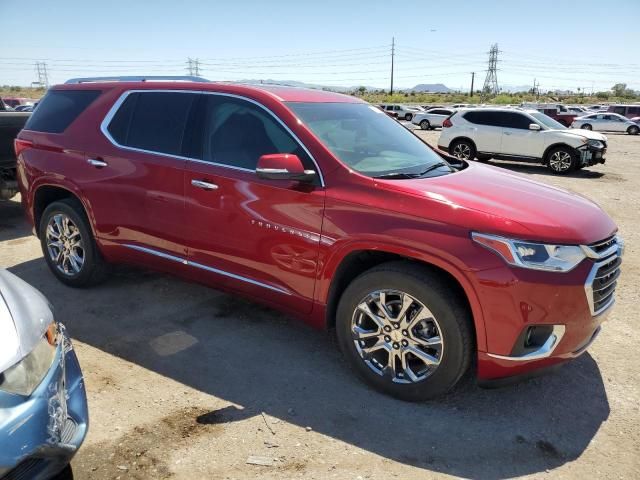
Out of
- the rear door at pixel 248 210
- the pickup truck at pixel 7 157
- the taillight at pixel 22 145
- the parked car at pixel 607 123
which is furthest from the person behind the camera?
the parked car at pixel 607 123

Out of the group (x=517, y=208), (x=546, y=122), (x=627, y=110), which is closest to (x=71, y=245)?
(x=517, y=208)

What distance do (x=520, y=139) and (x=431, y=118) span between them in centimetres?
1965

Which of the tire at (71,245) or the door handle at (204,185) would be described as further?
the tire at (71,245)

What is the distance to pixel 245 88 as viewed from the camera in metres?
3.76

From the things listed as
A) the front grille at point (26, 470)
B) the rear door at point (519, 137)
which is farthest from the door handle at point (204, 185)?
the rear door at point (519, 137)

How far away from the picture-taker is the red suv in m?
2.78

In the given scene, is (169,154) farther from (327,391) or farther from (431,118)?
(431,118)

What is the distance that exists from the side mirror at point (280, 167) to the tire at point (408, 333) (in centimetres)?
74

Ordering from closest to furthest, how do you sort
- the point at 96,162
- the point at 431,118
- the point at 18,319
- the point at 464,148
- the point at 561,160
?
the point at 18,319
the point at 96,162
the point at 561,160
the point at 464,148
the point at 431,118

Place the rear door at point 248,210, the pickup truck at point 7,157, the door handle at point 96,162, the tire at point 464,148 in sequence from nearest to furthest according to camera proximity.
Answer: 1. the rear door at point 248,210
2. the door handle at point 96,162
3. the pickup truck at point 7,157
4. the tire at point 464,148

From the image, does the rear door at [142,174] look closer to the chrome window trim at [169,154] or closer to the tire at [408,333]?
the chrome window trim at [169,154]

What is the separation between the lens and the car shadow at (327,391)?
2787 mm

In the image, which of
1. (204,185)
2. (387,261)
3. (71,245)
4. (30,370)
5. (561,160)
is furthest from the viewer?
(561,160)

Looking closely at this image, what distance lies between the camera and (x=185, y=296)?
4719 millimetres
